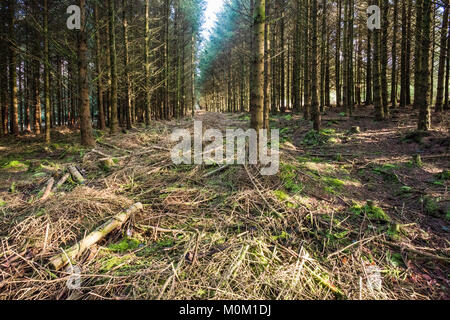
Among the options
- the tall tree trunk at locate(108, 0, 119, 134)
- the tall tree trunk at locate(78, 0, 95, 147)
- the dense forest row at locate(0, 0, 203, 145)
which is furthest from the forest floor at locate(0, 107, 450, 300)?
the tall tree trunk at locate(108, 0, 119, 134)

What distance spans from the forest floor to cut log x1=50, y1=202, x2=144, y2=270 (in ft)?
0.26

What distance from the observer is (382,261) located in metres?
2.50

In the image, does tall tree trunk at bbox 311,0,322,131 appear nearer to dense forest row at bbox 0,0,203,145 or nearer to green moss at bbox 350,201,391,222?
green moss at bbox 350,201,391,222

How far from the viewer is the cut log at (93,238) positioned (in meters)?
2.15

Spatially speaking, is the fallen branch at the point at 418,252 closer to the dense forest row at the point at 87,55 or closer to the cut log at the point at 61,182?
the cut log at the point at 61,182

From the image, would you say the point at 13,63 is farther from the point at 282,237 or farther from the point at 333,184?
the point at 333,184

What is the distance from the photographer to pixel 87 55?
13.9m

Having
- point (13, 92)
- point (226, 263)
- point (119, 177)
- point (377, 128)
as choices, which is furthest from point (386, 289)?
point (13, 92)

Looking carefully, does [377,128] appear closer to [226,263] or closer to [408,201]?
[408,201]

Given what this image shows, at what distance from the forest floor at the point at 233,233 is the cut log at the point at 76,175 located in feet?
0.45

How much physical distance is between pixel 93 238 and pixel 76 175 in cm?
240

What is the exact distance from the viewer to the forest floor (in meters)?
2.05

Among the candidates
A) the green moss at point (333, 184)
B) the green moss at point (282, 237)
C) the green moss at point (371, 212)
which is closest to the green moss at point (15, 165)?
the green moss at point (282, 237)
